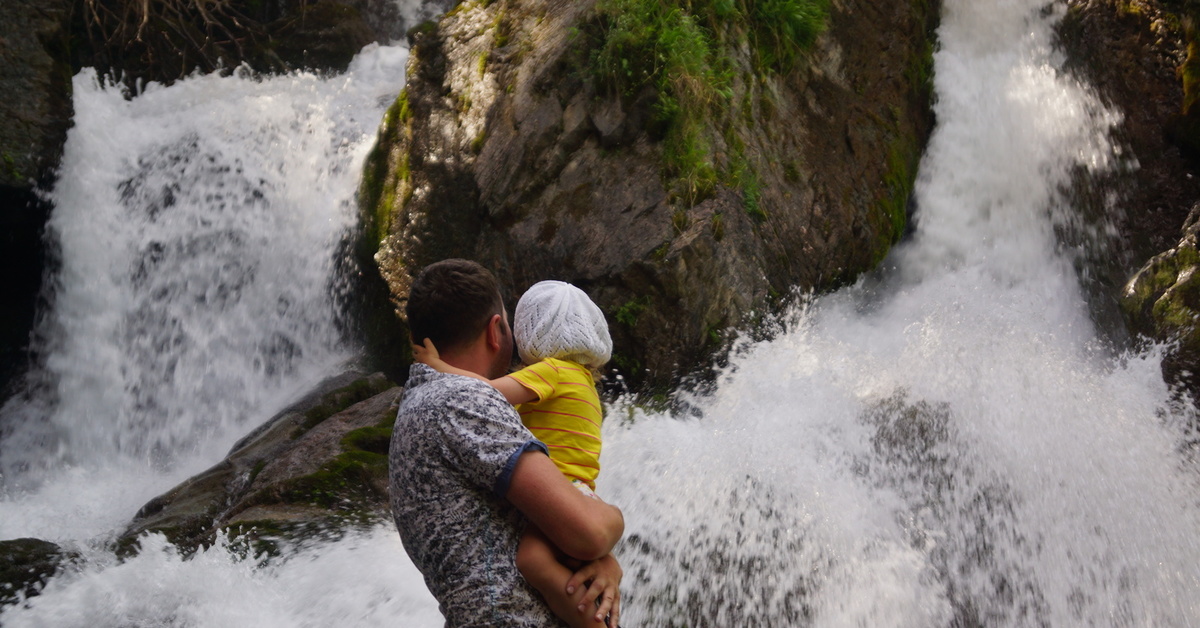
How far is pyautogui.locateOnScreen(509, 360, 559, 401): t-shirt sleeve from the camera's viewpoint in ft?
7.85

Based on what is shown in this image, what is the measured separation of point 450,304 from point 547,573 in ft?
2.02

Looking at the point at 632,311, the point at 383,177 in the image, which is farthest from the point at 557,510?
the point at 383,177

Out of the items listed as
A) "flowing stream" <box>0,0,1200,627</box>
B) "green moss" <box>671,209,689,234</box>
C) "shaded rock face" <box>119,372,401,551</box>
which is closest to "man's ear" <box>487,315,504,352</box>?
"flowing stream" <box>0,0,1200,627</box>

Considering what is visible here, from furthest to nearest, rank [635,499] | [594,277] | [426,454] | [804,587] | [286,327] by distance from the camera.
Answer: [286,327]
[594,277]
[635,499]
[804,587]
[426,454]

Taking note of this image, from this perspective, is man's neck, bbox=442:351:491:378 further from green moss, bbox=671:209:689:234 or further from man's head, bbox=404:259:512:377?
green moss, bbox=671:209:689:234

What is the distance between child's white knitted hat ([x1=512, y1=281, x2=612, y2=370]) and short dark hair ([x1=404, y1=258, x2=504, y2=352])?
0.54 m

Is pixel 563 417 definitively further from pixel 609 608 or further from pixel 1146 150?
pixel 1146 150

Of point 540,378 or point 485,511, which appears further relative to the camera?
point 540,378

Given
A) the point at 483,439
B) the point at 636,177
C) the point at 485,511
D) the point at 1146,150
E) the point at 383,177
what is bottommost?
the point at 1146,150

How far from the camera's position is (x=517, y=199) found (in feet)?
20.1

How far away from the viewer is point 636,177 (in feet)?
19.2

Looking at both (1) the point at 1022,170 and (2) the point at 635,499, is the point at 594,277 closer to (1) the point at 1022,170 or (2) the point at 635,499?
(2) the point at 635,499

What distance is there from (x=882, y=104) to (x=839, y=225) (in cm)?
133

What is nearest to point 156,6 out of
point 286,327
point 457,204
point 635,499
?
point 286,327
